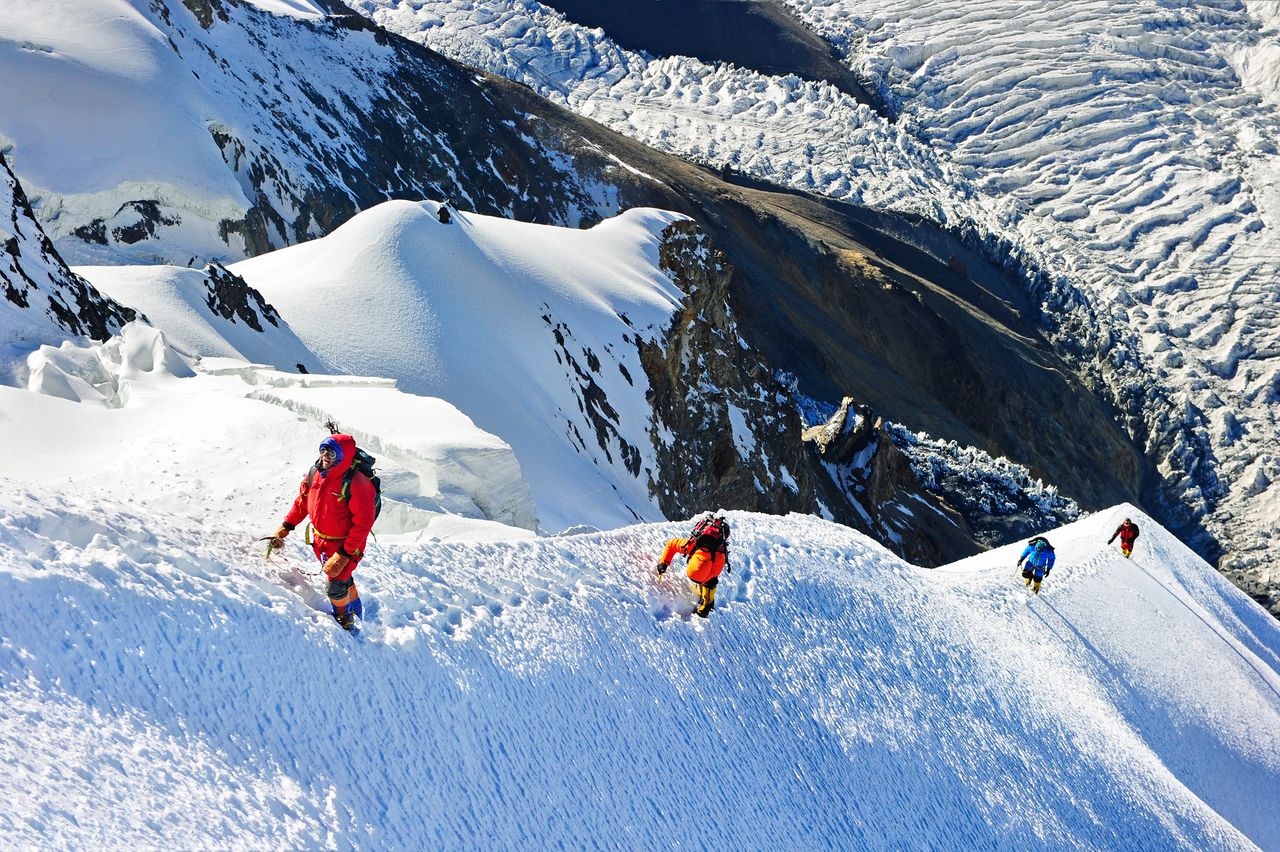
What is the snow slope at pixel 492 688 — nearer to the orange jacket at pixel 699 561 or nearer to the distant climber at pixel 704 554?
the distant climber at pixel 704 554

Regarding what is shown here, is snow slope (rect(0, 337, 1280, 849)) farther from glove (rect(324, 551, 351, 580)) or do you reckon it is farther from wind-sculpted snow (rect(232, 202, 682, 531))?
wind-sculpted snow (rect(232, 202, 682, 531))

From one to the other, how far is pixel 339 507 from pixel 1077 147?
6959 inches

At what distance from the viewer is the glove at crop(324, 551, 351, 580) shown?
420 inches

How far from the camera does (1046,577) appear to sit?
90.3 feet

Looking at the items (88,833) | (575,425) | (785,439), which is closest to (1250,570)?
(785,439)

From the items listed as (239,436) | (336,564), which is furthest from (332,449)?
(239,436)

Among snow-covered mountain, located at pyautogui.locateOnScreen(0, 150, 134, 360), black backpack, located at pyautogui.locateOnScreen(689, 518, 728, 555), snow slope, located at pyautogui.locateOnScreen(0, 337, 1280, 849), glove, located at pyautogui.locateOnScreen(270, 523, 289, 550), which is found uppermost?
black backpack, located at pyautogui.locateOnScreen(689, 518, 728, 555)

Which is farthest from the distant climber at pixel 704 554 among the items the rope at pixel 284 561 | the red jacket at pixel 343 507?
the red jacket at pixel 343 507

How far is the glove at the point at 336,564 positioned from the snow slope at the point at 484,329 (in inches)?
612

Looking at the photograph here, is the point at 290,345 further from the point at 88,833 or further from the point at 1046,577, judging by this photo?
the point at 88,833

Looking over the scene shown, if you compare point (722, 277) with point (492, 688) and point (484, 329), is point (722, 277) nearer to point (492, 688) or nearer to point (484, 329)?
point (484, 329)

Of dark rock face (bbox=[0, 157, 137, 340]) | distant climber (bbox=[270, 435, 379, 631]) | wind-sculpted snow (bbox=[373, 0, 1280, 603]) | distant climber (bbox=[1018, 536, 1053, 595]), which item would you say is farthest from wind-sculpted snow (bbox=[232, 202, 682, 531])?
wind-sculpted snow (bbox=[373, 0, 1280, 603])

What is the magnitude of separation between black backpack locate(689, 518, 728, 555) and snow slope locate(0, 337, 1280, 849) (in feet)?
3.15

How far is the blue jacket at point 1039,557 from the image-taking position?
82.1 ft
